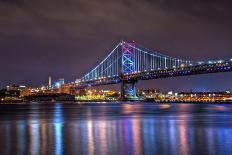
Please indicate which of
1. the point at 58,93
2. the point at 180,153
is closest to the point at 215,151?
the point at 180,153

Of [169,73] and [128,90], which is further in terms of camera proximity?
[128,90]

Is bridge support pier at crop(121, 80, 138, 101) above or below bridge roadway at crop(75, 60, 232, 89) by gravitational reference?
below

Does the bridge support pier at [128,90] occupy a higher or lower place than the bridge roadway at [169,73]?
lower

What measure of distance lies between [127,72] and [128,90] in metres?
3.83

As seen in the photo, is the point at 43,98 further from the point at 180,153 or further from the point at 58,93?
the point at 180,153

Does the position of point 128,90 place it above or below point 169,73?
below

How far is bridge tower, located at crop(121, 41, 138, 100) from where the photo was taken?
8732cm

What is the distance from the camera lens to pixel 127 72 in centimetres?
9162

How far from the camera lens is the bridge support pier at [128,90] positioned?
87456 millimetres

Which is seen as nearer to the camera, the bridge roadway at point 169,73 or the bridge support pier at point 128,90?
the bridge roadway at point 169,73

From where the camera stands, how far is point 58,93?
124 meters

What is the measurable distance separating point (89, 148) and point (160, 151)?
2.63 meters

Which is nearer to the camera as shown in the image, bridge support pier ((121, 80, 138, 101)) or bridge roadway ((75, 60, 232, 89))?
bridge roadway ((75, 60, 232, 89))

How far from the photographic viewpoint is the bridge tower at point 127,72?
286 feet
